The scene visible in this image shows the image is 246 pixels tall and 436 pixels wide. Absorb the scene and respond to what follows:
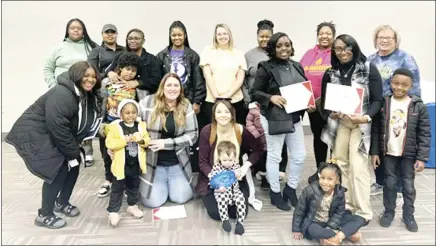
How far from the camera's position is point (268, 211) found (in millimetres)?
2961

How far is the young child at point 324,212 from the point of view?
2.40m

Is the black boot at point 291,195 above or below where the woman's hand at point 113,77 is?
below

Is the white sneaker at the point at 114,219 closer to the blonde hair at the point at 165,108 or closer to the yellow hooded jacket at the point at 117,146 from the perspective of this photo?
the yellow hooded jacket at the point at 117,146

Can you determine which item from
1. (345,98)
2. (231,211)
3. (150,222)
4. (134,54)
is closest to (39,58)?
(134,54)

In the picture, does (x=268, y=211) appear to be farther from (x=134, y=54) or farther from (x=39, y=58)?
(x=39, y=58)

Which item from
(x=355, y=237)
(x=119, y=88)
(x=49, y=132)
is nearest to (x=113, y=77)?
(x=119, y=88)

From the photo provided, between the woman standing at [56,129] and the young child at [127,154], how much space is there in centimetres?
23

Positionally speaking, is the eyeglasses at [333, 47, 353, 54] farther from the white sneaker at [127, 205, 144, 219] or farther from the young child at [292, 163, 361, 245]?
the white sneaker at [127, 205, 144, 219]

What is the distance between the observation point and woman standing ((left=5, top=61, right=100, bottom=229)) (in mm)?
2486

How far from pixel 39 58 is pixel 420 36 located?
5125mm

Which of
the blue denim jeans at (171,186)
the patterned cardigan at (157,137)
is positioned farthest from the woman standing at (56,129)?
the blue denim jeans at (171,186)

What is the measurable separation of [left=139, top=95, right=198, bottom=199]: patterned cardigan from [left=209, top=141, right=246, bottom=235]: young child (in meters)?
0.35

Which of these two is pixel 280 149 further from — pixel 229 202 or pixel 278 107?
pixel 229 202

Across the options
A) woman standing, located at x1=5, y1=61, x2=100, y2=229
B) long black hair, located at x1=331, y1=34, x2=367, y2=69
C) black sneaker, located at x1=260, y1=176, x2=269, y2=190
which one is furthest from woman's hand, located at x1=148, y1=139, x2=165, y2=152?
long black hair, located at x1=331, y1=34, x2=367, y2=69
